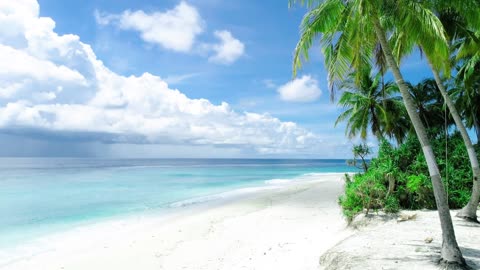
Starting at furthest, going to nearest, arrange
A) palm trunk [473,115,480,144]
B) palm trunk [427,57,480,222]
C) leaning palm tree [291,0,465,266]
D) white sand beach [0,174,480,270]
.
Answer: palm trunk [473,115,480,144] → palm trunk [427,57,480,222] → white sand beach [0,174,480,270] → leaning palm tree [291,0,465,266]

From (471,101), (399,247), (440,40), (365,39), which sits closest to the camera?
(440,40)

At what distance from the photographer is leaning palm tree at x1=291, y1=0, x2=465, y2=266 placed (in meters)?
4.80

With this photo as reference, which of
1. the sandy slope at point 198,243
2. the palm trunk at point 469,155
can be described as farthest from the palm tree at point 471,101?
the sandy slope at point 198,243

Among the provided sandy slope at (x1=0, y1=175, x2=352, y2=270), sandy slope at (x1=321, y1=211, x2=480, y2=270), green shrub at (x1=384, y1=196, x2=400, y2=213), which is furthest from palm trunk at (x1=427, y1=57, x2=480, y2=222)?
sandy slope at (x1=0, y1=175, x2=352, y2=270)

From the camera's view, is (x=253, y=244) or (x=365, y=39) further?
(x=253, y=244)

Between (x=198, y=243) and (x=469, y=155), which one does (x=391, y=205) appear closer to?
(x=469, y=155)

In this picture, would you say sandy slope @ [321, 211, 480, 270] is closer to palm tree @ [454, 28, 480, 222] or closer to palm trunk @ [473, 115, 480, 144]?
palm tree @ [454, 28, 480, 222]

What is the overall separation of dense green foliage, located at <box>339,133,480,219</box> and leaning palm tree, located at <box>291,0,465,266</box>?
11.9ft

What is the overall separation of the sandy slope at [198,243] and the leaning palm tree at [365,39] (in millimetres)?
2528

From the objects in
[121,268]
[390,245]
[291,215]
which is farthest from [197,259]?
[291,215]

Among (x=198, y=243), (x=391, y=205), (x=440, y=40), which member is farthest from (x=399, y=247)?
(x=198, y=243)

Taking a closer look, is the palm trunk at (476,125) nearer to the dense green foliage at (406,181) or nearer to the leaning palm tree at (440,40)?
the dense green foliage at (406,181)

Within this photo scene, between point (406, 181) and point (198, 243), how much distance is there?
6.44 m

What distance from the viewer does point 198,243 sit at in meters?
8.68
